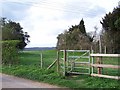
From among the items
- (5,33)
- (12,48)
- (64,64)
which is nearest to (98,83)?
(64,64)

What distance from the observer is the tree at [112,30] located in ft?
144

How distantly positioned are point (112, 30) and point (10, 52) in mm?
25257

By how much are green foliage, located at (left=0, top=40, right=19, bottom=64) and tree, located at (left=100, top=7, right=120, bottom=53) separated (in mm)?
20587

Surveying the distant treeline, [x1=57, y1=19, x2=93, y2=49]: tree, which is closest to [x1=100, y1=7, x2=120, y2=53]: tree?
the distant treeline

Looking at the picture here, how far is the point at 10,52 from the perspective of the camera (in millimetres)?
24812

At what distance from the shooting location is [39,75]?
1686 centimetres

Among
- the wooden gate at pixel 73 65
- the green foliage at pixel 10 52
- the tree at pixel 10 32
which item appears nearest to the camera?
the wooden gate at pixel 73 65

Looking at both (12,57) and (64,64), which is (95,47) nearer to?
(12,57)

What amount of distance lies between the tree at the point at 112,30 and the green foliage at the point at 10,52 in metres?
20.6

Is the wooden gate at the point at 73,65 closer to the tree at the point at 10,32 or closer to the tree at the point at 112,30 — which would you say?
the tree at the point at 10,32

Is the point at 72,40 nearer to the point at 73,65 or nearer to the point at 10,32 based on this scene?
the point at 10,32

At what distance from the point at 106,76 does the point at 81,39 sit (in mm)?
36472

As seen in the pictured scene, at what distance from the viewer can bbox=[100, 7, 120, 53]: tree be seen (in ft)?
144

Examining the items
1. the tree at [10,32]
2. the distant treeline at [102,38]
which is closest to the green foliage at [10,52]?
the tree at [10,32]
